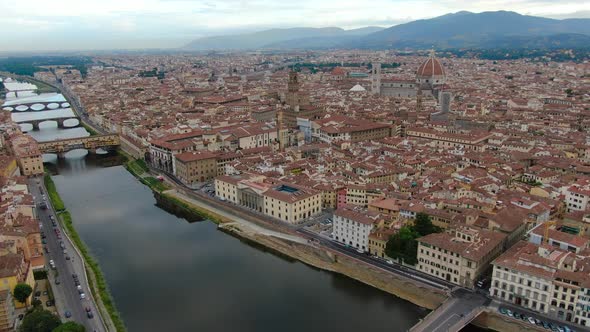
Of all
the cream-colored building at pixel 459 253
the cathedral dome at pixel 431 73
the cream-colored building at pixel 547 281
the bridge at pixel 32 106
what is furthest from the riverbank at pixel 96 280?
the cathedral dome at pixel 431 73

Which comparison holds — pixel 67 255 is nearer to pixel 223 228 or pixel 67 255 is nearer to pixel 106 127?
pixel 223 228

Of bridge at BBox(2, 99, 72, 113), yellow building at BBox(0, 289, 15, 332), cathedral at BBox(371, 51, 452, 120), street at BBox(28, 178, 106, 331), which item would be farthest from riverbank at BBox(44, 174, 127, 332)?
cathedral at BBox(371, 51, 452, 120)

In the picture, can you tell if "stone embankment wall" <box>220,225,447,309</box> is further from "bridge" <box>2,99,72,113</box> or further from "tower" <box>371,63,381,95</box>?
"bridge" <box>2,99,72,113</box>

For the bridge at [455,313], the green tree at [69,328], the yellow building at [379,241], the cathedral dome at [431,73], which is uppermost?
the cathedral dome at [431,73]

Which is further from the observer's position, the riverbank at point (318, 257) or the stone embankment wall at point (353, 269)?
the riverbank at point (318, 257)

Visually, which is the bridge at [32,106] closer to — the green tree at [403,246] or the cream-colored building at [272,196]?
the cream-colored building at [272,196]

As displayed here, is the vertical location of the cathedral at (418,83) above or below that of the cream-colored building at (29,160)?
above

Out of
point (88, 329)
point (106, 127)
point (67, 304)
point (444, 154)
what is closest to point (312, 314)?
point (88, 329)
